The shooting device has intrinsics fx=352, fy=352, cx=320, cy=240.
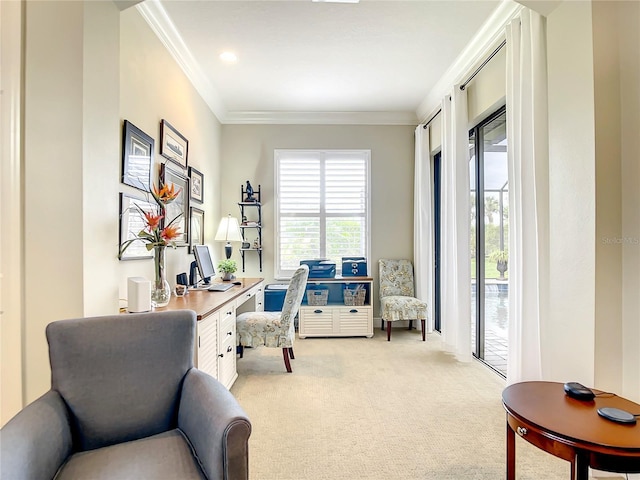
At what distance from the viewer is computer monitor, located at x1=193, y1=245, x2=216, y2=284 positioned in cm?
322

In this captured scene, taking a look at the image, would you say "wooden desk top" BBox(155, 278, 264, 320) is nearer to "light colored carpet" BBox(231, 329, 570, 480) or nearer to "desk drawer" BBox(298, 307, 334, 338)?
"light colored carpet" BBox(231, 329, 570, 480)

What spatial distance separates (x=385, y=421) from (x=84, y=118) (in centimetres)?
243

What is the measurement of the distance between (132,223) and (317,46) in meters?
2.12

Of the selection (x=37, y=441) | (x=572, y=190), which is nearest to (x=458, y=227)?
(x=572, y=190)

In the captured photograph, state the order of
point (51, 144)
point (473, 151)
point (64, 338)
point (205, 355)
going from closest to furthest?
point (64, 338) → point (51, 144) → point (205, 355) → point (473, 151)

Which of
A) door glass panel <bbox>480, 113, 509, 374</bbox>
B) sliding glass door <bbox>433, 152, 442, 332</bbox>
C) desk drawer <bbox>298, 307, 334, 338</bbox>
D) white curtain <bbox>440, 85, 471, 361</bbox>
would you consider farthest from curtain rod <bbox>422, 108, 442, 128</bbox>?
desk drawer <bbox>298, 307, 334, 338</bbox>

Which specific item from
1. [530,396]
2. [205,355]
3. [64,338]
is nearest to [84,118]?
[64,338]

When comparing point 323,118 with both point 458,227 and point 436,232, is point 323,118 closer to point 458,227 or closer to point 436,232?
point 436,232

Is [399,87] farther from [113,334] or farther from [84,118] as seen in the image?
[113,334]

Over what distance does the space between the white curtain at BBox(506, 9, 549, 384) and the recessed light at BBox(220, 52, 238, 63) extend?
2252 millimetres

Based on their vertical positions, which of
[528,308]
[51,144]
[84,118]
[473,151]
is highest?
[473,151]

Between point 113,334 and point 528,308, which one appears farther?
point 528,308

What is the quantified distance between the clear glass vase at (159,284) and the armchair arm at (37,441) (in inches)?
36.3

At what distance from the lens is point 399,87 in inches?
155
